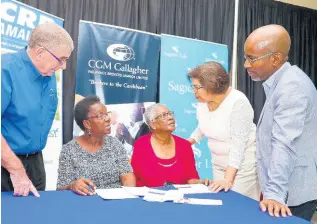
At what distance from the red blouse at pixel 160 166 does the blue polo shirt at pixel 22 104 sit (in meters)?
0.75

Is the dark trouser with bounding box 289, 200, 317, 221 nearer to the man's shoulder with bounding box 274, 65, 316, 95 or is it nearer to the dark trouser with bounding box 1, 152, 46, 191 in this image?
the man's shoulder with bounding box 274, 65, 316, 95

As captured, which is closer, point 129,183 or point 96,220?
point 96,220

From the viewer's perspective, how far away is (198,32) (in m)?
5.13

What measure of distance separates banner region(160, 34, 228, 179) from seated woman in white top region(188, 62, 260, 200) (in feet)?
6.53

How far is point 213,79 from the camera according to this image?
2.24m

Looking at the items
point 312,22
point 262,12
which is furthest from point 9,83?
point 312,22

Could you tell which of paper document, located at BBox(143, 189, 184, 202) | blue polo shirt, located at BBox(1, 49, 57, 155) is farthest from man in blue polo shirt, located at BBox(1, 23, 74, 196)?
paper document, located at BBox(143, 189, 184, 202)

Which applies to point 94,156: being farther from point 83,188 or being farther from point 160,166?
point 83,188

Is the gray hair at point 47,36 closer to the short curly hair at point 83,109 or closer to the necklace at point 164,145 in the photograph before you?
the short curly hair at point 83,109

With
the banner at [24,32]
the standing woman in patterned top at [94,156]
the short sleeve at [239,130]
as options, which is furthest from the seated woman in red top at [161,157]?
the banner at [24,32]

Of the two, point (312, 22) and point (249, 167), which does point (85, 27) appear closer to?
point (249, 167)

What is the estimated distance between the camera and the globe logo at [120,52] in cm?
418

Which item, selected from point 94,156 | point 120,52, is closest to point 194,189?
point 94,156

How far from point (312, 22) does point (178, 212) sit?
18.7 ft
